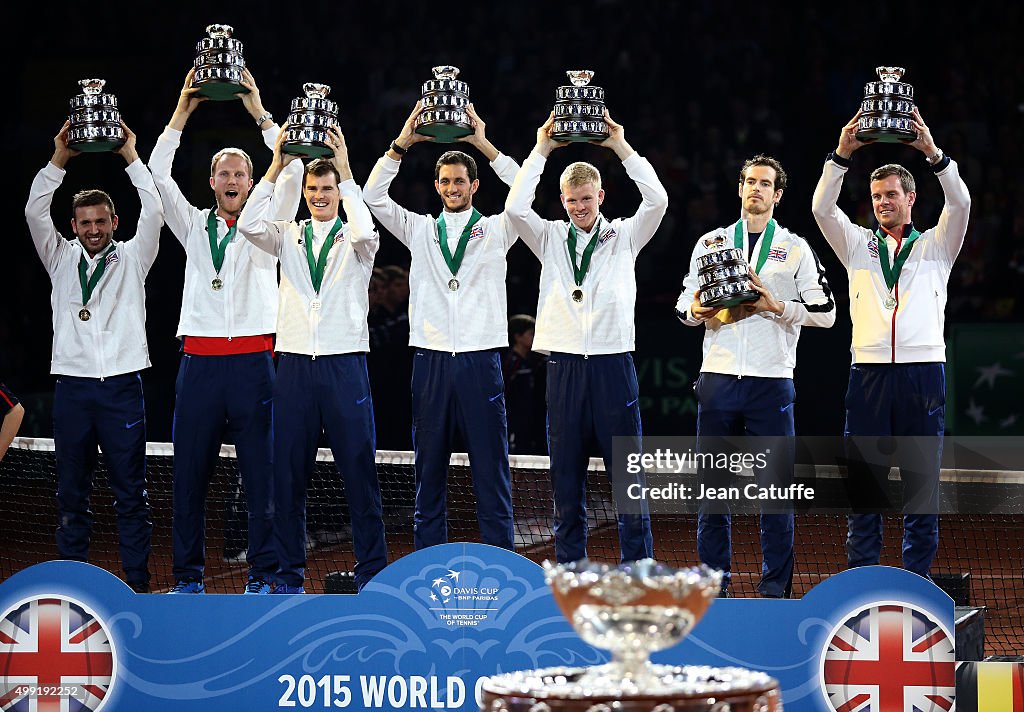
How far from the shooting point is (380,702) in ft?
19.2

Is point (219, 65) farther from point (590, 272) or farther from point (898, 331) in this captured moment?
point (898, 331)

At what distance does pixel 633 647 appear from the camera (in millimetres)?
3404

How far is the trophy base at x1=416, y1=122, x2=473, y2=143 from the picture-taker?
643cm

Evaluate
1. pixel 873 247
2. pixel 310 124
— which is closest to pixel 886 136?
pixel 873 247


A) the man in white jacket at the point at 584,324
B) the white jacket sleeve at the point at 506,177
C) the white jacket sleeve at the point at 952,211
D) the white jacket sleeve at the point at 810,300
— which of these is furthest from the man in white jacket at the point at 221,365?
the white jacket sleeve at the point at 952,211

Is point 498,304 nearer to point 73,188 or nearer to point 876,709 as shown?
point 876,709

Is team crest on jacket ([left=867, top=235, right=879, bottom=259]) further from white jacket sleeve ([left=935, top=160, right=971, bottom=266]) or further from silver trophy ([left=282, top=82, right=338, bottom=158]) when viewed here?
silver trophy ([left=282, top=82, right=338, bottom=158])

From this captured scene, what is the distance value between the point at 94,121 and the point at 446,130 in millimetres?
1758

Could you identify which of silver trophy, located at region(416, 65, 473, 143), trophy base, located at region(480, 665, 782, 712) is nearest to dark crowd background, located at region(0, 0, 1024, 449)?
silver trophy, located at region(416, 65, 473, 143)

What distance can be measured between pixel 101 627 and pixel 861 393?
368 cm

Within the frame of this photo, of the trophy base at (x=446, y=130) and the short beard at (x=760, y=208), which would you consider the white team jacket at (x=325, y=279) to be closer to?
the trophy base at (x=446, y=130)

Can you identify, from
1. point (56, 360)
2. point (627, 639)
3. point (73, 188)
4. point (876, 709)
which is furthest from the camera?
point (73, 188)

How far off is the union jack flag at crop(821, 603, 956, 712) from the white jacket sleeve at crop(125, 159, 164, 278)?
3.83 m

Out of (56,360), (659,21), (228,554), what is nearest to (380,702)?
(56,360)
